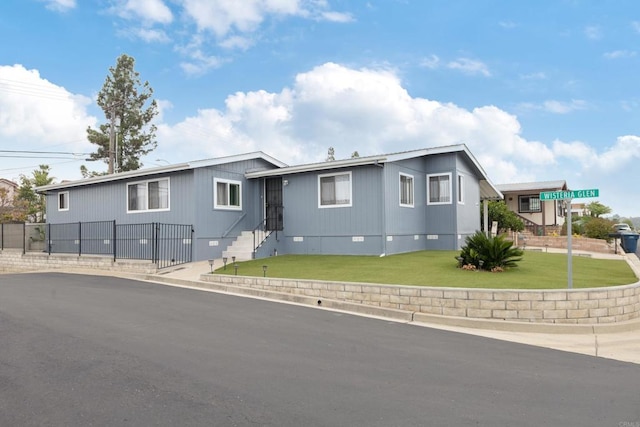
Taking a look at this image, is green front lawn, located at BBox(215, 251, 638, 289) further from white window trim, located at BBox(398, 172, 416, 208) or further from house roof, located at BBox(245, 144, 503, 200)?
house roof, located at BBox(245, 144, 503, 200)

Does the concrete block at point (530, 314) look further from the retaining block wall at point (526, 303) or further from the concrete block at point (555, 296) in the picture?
the concrete block at point (555, 296)

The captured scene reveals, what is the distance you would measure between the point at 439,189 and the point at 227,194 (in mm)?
8881

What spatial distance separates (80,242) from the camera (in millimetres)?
18656

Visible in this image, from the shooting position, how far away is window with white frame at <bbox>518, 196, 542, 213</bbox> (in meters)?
32.1

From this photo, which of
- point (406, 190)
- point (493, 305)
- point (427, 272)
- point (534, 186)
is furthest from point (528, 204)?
point (493, 305)

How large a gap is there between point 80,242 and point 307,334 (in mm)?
15617

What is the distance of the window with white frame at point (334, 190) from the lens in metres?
16.4

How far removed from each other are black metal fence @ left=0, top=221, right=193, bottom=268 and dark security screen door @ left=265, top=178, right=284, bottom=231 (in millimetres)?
3699

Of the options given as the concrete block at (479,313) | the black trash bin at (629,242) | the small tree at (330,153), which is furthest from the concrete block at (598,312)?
the small tree at (330,153)

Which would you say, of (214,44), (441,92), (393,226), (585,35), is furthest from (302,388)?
(214,44)

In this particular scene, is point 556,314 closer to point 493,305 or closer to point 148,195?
point 493,305

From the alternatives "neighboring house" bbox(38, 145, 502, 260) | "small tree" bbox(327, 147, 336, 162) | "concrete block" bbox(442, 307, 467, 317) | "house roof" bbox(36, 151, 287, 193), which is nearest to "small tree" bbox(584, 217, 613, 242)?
"neighboring house" bbox(38, 145, 502, 260)

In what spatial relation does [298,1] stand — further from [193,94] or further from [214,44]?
[193,94]

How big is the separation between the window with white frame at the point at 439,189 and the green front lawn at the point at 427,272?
3.62m
